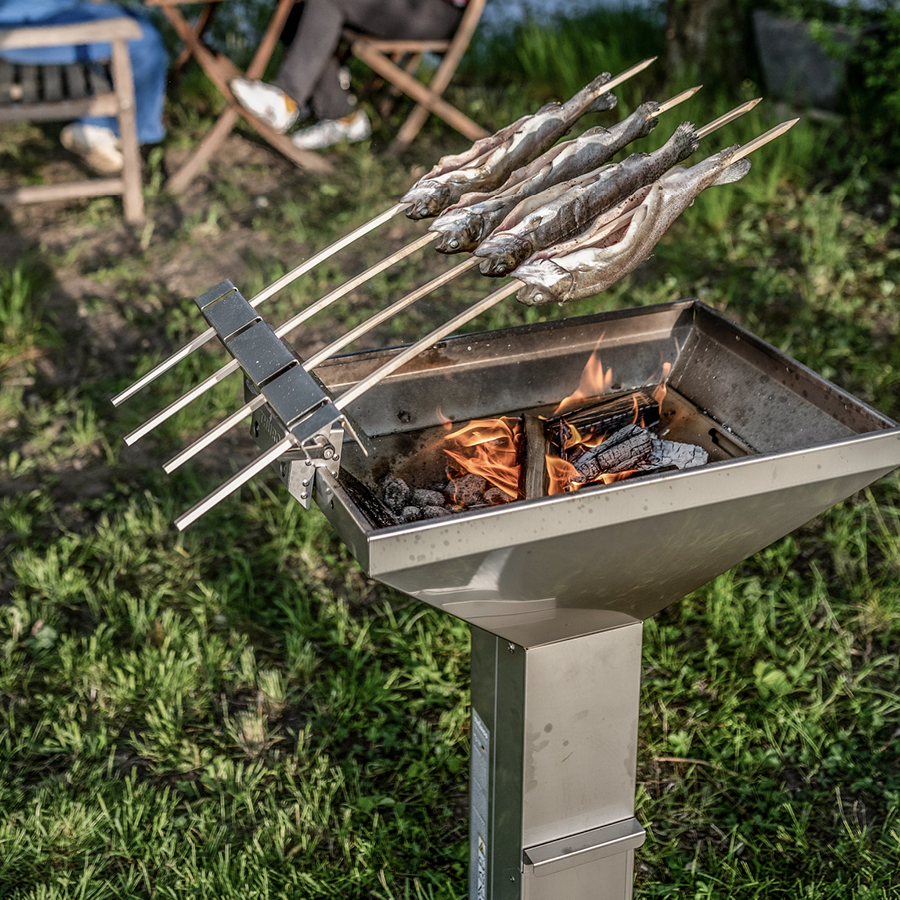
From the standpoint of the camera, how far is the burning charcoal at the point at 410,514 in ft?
5.82

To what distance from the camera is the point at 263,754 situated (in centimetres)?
263

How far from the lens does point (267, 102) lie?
5293 millimetres

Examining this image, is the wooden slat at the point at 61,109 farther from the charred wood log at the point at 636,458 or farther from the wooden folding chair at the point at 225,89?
the charred wood log at the point at 636,458

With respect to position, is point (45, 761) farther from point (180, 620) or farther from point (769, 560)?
point (769, 560)

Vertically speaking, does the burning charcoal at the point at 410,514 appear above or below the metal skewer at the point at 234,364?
below

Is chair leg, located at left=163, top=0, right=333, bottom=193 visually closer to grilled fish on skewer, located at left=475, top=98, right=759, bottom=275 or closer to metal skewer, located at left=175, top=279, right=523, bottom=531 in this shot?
grilled fish on skewer, located at left=475, top=98, right=759, bottom=275

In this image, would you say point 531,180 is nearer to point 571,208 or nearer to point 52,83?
point 571,208

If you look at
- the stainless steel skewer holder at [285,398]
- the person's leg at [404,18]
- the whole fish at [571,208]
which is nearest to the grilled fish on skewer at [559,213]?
the whole fish at [571,208]

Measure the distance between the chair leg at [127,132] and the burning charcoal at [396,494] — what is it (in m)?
3.69

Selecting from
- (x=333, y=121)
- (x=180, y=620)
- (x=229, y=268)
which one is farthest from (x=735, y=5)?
(x=180, y=620)

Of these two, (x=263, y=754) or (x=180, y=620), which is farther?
(x=180, y=620)

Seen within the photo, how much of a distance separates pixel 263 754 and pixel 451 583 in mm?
1425

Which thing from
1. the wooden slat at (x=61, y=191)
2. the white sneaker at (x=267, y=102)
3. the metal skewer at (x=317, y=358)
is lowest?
the wooden slat at (x=61, y=191)

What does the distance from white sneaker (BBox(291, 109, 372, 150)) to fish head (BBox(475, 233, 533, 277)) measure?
4.29m
